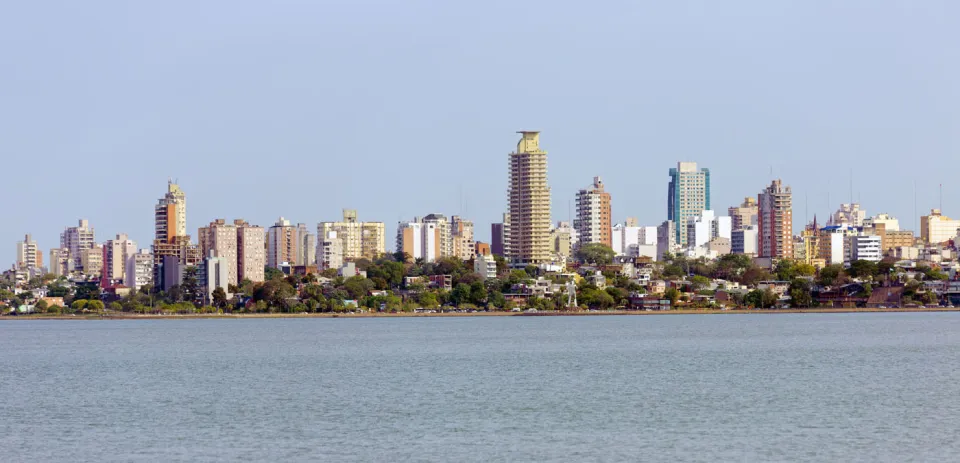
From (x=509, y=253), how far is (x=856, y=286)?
43.5 meters

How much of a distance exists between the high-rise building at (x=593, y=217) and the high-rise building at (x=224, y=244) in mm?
49290

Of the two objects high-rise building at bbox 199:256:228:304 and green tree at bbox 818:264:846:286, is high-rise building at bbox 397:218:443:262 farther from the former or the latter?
green tree at bbox 818:264:846:286

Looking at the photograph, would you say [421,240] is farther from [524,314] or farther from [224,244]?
[524,314]

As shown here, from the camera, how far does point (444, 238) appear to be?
171m

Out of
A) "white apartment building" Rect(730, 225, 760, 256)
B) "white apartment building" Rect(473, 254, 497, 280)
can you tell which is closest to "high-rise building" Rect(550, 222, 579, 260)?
"white apartment building" Rect(730, 225, 760, 256)

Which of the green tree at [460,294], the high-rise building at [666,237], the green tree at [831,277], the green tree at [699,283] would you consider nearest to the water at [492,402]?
the green tree at [460,294]

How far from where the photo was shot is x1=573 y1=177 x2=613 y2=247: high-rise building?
175 metres

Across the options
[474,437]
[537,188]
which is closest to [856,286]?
[537,188]

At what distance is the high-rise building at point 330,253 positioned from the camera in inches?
6363

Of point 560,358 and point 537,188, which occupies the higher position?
point 537,188

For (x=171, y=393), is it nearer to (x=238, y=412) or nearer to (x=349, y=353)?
(x=238, y=412)

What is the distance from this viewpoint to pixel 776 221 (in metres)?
162

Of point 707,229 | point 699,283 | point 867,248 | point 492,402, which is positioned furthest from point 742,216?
point 492,402

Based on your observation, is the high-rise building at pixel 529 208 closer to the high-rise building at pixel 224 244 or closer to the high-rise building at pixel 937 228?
the high-rise building at pixel 224 244
